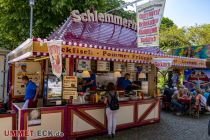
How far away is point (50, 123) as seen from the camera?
21.9ft

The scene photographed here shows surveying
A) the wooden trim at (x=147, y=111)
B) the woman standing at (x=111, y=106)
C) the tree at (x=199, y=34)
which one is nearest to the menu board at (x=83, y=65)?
the woman standing at (x=111, y=106)

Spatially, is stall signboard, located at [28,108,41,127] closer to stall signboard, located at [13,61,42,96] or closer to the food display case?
the food display case

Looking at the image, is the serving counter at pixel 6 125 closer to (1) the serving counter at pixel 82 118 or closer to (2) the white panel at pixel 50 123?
(1) the serving counter at pixel 82 118

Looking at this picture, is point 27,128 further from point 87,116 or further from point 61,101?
point 87,116

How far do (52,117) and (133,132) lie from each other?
117 inches

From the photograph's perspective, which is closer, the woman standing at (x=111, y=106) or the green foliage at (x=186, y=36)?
the woman standing at (x=111, y=106)

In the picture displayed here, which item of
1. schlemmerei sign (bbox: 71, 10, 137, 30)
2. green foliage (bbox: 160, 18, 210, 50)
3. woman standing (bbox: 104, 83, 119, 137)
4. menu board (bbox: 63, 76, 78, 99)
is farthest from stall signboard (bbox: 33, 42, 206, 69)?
green foliage (bbox: 160, 18, 210, 50)

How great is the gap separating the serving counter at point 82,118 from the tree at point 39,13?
579 cm

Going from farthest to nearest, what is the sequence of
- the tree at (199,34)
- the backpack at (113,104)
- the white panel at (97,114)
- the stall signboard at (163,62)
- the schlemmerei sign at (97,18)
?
the tree at (199,34) → the schlemmerei sign at (97,18) → the stall signboard at (163,62) → the white panel at (97,114) → the backpack at (113,104)

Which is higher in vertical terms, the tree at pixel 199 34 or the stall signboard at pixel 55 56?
the tree at pixel 199 34

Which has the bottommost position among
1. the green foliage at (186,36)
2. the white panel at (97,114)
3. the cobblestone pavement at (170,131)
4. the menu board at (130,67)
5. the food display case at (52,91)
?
the cobblestone pavement at (170,131)

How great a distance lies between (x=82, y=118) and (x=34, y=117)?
1.51m

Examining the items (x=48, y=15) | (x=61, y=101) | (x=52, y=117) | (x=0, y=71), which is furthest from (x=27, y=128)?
(x=48, y=15)

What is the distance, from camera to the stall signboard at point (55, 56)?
586cm
